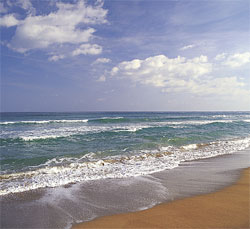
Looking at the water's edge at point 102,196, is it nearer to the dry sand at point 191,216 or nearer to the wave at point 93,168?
the dry sand at point 191,216

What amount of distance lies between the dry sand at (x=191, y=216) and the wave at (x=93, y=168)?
2.60 meters

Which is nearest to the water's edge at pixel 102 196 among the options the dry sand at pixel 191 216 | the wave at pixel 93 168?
the dry sand at pixel 191 216

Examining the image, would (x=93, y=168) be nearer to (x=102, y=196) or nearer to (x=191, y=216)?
(x=102, y=196)

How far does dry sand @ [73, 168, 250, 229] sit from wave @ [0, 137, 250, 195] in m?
2.60

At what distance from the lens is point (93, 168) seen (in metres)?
7.52

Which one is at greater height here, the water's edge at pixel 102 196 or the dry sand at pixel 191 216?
the dry sand at pixel 191 216

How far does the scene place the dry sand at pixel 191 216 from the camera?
11.5 feet

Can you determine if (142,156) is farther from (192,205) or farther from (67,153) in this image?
(192,205)

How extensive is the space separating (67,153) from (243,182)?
8058 mm

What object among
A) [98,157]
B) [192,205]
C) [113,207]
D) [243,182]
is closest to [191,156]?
[243,182]

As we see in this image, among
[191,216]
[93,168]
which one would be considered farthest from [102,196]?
[93,168]

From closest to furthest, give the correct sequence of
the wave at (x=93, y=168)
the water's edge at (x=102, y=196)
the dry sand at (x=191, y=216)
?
the dry sand at (x=191, y=216), the water's edge at (x=102, y=196), the wave at (x=93, y=168)

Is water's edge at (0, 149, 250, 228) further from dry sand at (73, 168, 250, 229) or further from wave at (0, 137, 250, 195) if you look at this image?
wave at (0, 137, 250, 195)

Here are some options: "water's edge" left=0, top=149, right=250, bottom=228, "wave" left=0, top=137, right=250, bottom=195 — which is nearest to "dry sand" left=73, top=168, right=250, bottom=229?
"water's edge" left=0, top=149, right=250, bottom=228
